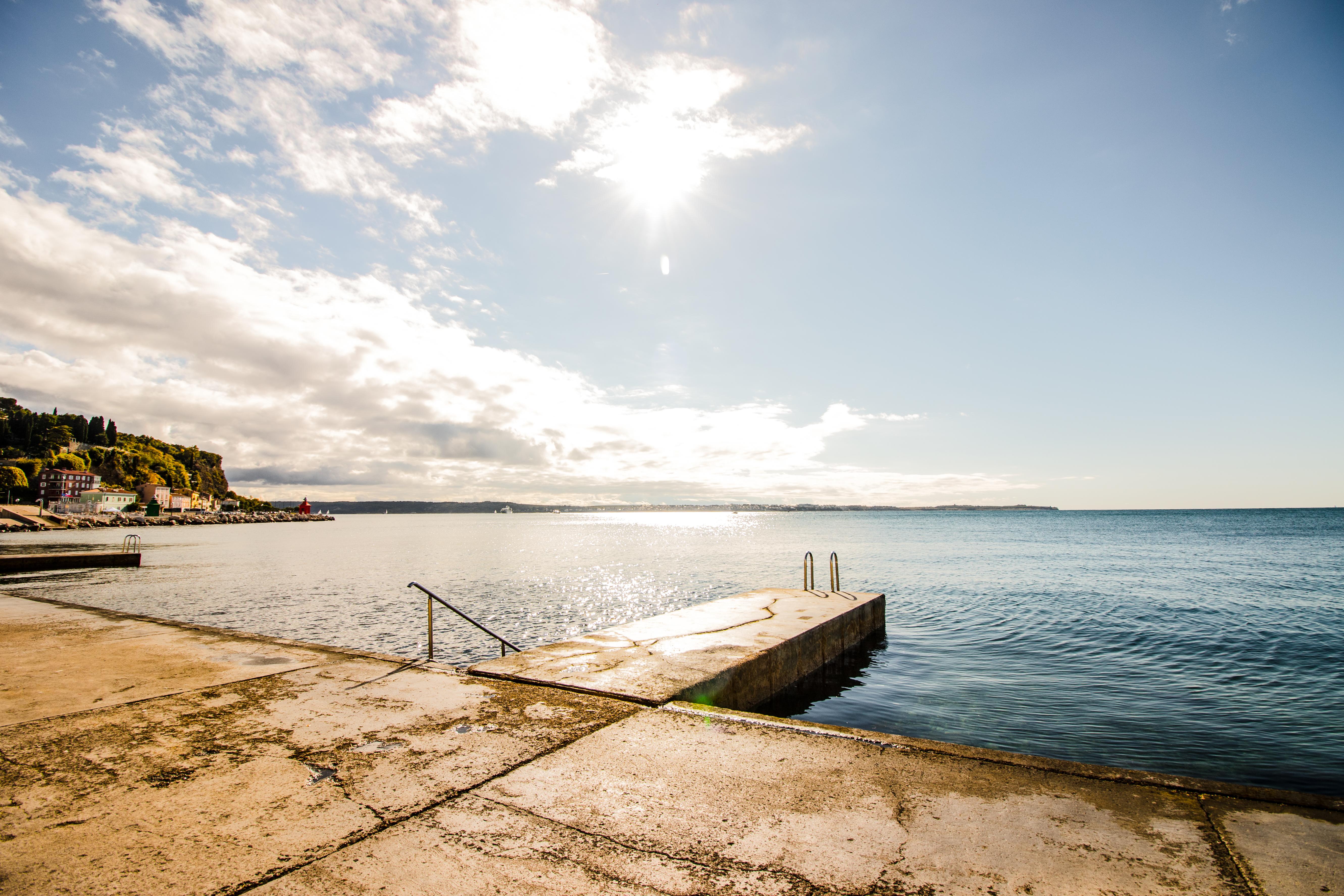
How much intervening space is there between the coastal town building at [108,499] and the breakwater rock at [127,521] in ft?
12.9

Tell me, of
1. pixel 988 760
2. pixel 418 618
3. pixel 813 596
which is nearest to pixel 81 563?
pixel 418 618

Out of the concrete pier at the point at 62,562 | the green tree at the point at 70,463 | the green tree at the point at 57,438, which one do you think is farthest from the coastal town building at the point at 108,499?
the concrete pier at the point at 62,562

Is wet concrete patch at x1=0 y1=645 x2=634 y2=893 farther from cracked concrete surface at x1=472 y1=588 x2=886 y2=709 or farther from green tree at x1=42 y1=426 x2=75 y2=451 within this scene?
green tree at x1=42 y1=426 x2=75 y2=451

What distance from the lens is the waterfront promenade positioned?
2.88 meters

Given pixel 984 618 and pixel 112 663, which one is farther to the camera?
pixel 984 618

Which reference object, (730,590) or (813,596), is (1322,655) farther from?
(730,590)

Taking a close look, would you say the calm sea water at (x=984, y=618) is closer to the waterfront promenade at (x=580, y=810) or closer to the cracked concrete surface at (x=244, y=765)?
the waterfront promenade at (x=580, y=810)

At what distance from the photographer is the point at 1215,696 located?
1069 cm

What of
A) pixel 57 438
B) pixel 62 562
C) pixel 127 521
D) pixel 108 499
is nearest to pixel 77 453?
pixel 57 438

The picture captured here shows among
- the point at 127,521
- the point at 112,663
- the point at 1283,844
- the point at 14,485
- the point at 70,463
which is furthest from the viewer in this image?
the point at 70,463

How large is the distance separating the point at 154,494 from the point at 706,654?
184 metres

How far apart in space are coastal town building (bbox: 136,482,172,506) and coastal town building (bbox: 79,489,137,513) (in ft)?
7.01

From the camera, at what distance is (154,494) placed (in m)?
145

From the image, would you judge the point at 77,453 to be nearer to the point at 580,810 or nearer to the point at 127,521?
the point at 127,521
